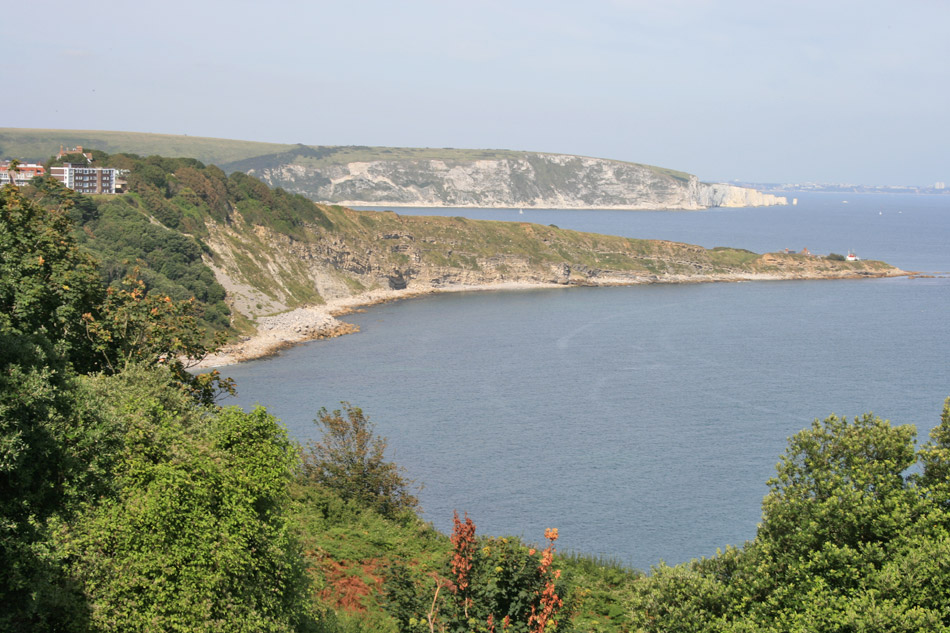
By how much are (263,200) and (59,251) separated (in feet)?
325

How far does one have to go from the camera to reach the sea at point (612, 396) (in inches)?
1641

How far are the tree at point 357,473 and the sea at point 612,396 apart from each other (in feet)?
19.2

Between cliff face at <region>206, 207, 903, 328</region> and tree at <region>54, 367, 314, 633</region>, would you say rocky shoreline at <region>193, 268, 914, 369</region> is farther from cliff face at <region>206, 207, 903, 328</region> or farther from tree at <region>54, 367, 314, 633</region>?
tree at <region>54, 367, 314, 633</region>

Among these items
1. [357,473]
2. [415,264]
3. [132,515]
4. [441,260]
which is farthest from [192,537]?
[441,260]

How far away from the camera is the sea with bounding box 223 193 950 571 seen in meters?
41.7

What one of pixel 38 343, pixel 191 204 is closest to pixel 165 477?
pixel 38 343

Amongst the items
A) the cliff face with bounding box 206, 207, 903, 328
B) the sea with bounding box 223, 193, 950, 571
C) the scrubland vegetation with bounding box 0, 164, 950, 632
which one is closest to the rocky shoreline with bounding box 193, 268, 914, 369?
the cliff face with bounding box 206, 207, 903, 328

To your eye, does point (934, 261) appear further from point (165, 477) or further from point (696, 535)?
point (165, 477)

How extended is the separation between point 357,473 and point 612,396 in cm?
3672

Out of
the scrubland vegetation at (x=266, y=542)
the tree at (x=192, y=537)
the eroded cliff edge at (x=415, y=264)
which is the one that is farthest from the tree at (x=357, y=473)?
the eroded cliff edge at (x=415, y=264)

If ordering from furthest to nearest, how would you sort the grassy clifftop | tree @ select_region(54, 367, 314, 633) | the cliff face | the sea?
1. the cliff face
2. the grassy clifftop
3. the sea
4. tree @ select_region(54, 367, 314, 633)

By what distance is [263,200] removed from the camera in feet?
390

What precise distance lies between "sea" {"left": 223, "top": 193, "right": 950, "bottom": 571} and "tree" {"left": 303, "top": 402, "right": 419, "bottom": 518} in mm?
5838

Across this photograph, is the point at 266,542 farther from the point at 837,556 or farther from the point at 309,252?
the point at 309,252
